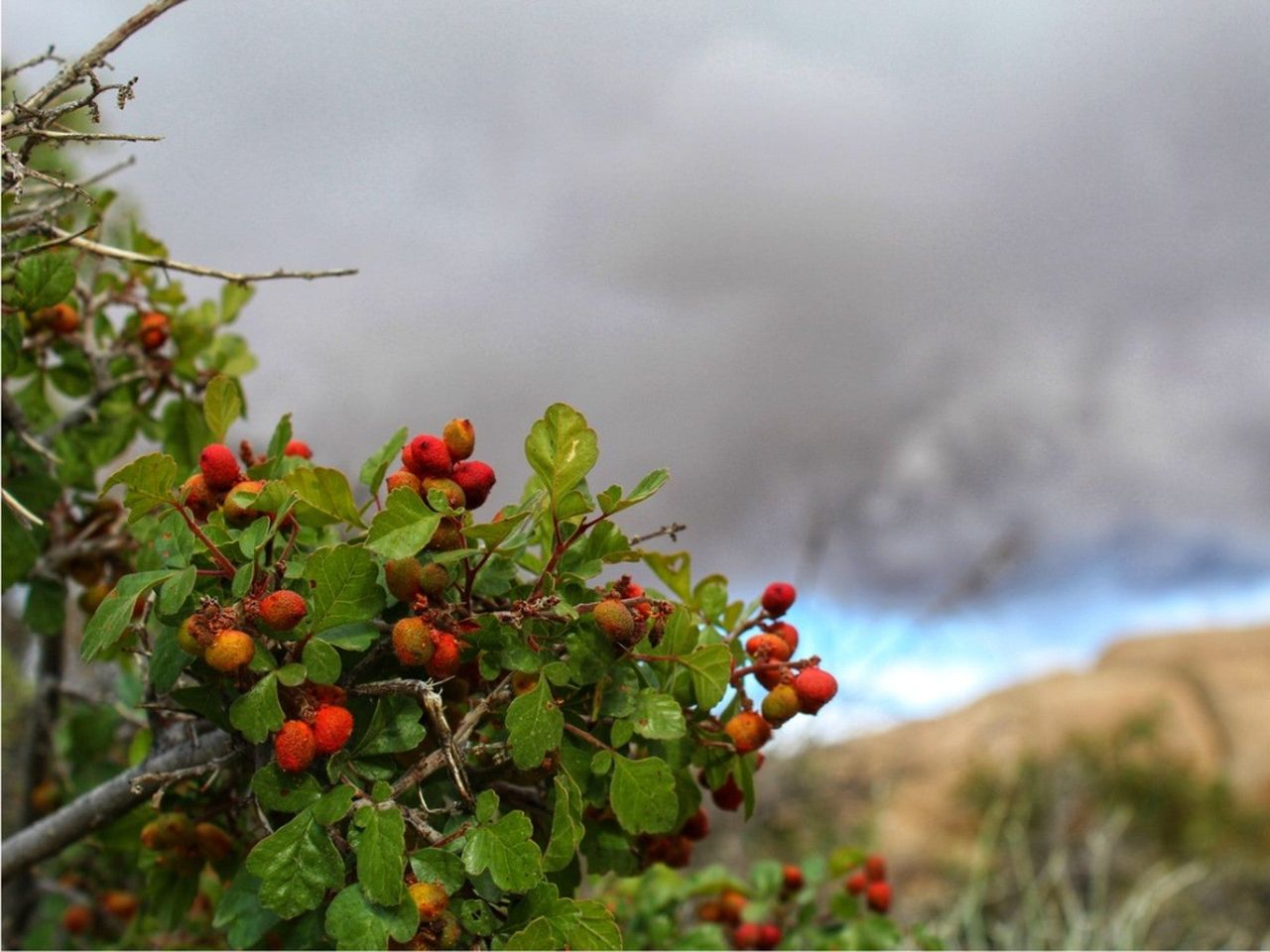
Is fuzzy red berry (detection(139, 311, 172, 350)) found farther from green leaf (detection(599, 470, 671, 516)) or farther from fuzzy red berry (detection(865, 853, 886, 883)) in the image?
fuzzy red berry (detection(865, 853, 886, 883))

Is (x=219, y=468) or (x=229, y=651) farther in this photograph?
(x=219, y=468)

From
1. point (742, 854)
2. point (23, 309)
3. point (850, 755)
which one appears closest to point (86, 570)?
point (23, 309)

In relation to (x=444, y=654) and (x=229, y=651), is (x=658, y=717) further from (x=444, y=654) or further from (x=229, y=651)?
(x=229, y=651)

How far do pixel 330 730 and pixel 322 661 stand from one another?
2.6 inches

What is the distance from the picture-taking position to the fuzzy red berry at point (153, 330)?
1.94 m

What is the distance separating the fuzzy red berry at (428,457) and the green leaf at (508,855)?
0.36 metres

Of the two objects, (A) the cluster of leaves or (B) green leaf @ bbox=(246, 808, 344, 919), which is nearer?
(B) green leaf @ bbox=(246, 808, 344, 919)

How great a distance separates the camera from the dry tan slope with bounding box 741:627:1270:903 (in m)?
10.3

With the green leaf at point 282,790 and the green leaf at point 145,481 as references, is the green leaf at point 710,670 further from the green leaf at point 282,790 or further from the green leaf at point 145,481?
the green leaf at point 145,481

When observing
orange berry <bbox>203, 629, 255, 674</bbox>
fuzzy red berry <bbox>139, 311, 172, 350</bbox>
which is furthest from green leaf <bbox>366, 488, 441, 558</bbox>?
fuzzy red berry <bbox>139, 311, 172, 350</bbox>

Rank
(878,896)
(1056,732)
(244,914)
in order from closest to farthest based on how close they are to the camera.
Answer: (244,914)
(878,896)
(1056,732)

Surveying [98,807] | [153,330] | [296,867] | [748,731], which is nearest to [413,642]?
[296,867]

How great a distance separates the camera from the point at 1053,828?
6656mm

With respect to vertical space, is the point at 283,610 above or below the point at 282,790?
above
